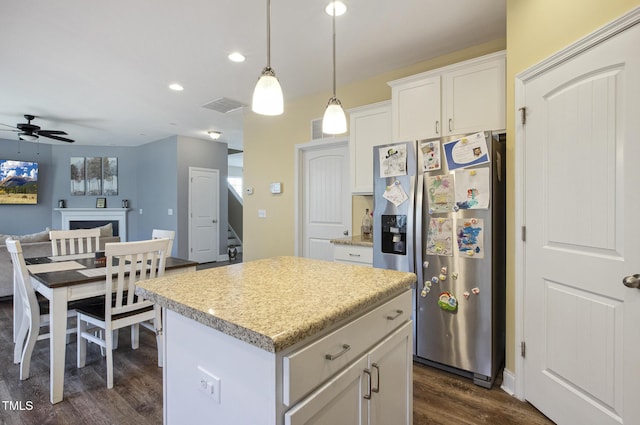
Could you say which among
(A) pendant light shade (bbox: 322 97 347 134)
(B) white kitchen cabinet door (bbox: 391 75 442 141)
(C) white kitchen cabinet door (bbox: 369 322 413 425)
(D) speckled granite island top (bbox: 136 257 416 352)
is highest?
(B) white kitchen cabinet door (bbox: 391 75 442 141)

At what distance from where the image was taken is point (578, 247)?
5.39 feet

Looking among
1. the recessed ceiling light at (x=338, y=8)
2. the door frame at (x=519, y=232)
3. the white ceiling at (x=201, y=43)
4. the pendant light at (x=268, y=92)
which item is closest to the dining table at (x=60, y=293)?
the pendant light at (x=268, y=92)

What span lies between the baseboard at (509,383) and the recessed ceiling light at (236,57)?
3.33 metres

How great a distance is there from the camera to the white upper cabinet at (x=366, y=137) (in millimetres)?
3037

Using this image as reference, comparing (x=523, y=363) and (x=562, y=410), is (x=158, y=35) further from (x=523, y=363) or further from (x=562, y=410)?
(x=562, y=410)

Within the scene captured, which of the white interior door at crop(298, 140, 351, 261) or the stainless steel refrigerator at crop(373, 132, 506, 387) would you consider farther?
the white interior door at crop(298, 140, 351, 261)

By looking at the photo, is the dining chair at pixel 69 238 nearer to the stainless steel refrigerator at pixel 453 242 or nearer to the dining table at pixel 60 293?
the dining table at pixel 60 293

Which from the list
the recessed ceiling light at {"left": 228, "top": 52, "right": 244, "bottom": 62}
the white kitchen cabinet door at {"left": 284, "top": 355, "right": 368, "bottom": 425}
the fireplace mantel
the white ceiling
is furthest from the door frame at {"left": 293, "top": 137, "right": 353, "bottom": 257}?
the fireplace mantel

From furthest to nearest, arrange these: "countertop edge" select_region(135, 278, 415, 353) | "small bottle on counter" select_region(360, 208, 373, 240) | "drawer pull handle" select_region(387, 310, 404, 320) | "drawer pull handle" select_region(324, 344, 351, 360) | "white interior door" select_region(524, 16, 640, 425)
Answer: "small bottle on counter" select_region(360, 208, 373, 240)
"white interior door" select_region(524, 16, 640, 425)
"drawer pull handle" select_region(387, 310, 404, 320)
"drawer pull handle" select_region(324, 344, 351, 360)
"countertop edge" select_region(135, 278, 415, 353)

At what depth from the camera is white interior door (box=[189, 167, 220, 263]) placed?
6473mm

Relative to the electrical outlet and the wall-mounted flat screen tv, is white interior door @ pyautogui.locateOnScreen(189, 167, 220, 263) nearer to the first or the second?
the wall-mounted flat screen tv

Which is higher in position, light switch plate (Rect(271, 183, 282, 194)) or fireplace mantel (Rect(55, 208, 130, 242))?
light switch plate (Rect(271, 183, 282, 194))

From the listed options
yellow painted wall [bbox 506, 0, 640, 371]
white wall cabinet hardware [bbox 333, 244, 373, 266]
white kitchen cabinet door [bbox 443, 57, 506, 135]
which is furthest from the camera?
white wall cabinet hardware [bbox 333, 244, 373, 266]

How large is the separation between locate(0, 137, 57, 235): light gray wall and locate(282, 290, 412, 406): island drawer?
333 inches
